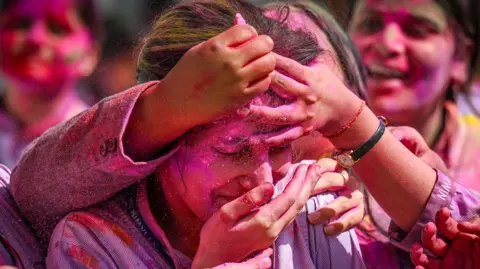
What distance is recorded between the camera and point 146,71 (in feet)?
4.10

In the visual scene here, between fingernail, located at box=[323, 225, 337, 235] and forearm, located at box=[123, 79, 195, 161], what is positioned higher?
forearm, located at box=[123, 79, 195, 161]

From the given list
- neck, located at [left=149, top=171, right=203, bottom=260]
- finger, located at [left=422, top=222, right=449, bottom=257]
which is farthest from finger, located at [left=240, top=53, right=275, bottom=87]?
finger, located at [left=422, top=222, right=449, bottom=257]

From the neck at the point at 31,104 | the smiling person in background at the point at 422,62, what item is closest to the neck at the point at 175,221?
the neck at the point at 31,104

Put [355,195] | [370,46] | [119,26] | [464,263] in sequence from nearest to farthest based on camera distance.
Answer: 1. [464,263]
2. [355,195]
3. [119,26]
4. [370,46]

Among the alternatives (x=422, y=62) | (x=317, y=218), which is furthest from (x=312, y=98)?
(x=422, y=62)

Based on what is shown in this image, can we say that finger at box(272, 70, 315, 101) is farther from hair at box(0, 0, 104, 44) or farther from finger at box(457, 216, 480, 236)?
hair at box(0, 0, 104, 44)

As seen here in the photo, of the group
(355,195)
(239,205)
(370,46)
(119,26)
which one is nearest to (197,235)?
(239,205)

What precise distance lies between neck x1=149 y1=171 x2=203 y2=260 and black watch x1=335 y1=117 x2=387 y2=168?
256mm

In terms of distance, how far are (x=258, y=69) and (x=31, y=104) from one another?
1108mm

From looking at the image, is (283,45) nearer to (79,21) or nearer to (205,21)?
(205,21)

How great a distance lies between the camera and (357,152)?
1.33 metres

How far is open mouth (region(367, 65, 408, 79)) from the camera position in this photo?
2.20m

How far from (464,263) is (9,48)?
1416 millimetres

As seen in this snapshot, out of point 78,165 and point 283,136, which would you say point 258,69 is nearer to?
point 283,136
